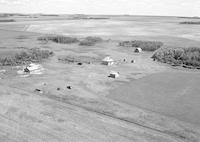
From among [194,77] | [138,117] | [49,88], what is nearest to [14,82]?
[49,88]

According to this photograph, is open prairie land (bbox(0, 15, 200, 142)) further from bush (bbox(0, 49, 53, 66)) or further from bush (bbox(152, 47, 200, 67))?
bush (bbox(152, 47, 200, 67))

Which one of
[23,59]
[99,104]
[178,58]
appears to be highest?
[178,58]

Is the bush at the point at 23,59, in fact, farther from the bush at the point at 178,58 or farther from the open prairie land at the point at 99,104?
the bush at the point at 178,58

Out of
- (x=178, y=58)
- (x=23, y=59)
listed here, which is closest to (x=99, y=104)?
(x=23, y=59)

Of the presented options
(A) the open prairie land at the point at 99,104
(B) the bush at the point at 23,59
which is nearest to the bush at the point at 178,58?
(A) the open prairie land at the point at 99,104

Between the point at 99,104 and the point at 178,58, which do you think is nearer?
the point at 99,104

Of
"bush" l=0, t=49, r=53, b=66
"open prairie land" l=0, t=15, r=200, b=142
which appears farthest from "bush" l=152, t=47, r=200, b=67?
"bush" l=0, t=49, r=53, b=66

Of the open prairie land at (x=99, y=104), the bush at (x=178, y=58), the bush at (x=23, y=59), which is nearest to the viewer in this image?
the open prairie land at (x=99, y=104)

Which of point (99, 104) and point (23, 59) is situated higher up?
point (23, 59)

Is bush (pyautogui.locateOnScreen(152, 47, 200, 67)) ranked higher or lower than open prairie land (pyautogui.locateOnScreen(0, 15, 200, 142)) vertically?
higher

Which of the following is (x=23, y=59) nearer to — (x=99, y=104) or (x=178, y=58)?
(x=99, y=104)

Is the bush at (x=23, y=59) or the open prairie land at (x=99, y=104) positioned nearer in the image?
the open prairie land at (x=99, y=104)

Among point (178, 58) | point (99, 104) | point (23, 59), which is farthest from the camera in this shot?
point (178, 58)
